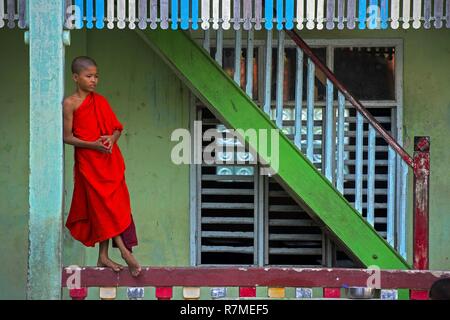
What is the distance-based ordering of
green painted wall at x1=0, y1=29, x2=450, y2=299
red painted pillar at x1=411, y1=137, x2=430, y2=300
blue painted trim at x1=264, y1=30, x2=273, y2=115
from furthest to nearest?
green painted wall at x1=0, y1=29, x2=450, y2=299 < blue painted trim at x1=264, y1=30, x2=273, y2=115 < red painted pillar at x1=411, y1=137, x2=430, y2=300

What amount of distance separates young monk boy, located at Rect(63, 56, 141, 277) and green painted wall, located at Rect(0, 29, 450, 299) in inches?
74.1

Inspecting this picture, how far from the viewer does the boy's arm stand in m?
6.94

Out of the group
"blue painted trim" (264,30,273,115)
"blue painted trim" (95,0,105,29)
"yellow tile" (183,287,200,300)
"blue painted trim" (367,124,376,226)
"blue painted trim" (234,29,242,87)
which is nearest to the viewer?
"blue painted trim" (95,0,105,29)

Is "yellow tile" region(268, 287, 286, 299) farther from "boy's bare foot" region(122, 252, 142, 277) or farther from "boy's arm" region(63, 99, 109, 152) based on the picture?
"boy's arm" region(63, 99, 109, 152)

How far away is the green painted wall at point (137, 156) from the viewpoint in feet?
29.3

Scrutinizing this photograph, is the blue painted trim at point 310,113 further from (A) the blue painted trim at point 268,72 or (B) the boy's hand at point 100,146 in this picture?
(B) the boy's hand at point 100,146

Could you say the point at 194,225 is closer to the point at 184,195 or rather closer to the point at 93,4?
the point at 184,195

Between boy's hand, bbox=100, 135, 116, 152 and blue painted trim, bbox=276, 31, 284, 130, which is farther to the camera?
blue painted trim, bbox=276, 31, 284, 130

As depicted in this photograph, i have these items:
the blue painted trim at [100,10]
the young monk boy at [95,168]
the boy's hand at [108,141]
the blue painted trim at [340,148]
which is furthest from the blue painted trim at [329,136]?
the blue painted trim at [100,10]

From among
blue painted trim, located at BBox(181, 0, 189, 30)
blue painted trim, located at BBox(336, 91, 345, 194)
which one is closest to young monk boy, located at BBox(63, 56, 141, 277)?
blue painted trim, located at BBox(181, 0, 189, 30)

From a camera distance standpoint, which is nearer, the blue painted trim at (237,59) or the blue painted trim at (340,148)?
the blue painted trim at (237,59)

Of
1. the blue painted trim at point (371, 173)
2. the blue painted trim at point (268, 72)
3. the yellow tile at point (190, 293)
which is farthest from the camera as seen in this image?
the blue painted trim at point (371, 173)
